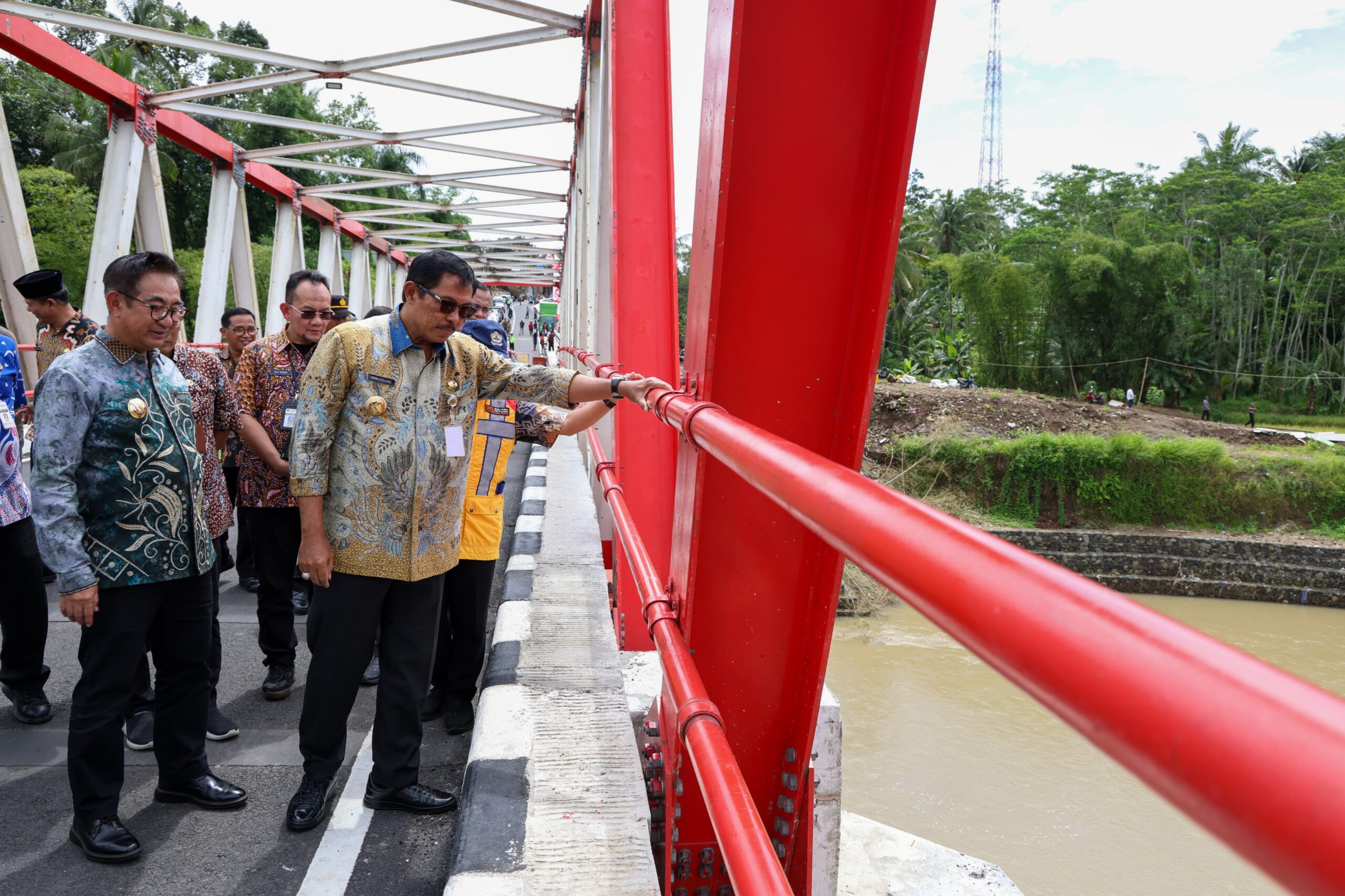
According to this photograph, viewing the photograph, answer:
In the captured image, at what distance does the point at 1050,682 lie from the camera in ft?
1.64

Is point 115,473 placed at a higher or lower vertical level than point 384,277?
lower

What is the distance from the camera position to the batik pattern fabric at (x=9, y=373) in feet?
13.1

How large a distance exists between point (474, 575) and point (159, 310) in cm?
156

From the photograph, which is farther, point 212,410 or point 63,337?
point 63,337

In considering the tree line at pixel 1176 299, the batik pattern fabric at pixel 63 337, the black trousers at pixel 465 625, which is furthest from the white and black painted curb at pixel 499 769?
the tree line at pixel 1176 299

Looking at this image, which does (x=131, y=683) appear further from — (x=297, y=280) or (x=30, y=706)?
(x=297, y=280)

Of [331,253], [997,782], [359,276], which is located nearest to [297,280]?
[331,253]

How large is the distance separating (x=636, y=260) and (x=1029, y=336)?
40004 millimetres

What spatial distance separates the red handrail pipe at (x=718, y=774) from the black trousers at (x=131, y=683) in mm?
1831

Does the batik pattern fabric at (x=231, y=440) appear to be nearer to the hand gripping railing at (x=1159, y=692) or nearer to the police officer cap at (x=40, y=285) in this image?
the police officer cap at (x=40, y=285)

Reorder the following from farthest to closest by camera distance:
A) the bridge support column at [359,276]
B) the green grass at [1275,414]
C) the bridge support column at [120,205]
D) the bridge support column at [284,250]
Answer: the green grass at [1275,414] < the bridge support column at [359,276] < the bridge support column at [284,250] < the bridge support column at [120,205]

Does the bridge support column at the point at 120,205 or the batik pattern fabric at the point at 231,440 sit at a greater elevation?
the bridge support column at the point at 120,205

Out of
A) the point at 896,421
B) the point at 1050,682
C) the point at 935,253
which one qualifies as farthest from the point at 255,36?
the point at 1050,682

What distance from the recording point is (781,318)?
1.78m
